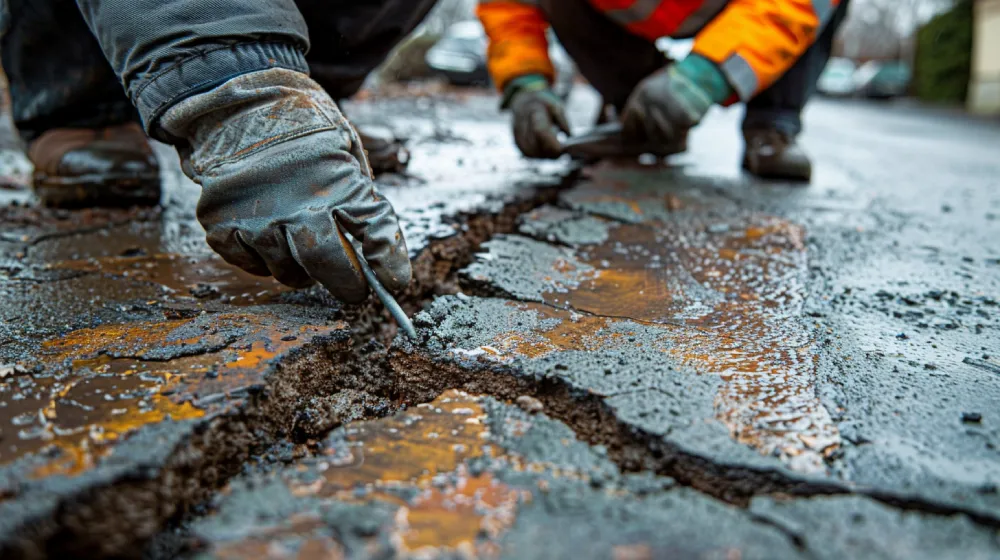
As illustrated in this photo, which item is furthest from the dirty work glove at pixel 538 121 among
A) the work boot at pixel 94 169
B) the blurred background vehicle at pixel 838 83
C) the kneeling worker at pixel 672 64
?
the blurred background vehicle at pixel 838 83

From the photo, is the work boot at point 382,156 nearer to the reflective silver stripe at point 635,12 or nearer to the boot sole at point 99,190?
the boot sole at point 99,190

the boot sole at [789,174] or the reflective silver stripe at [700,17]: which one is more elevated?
the reflective silver stripe at [700,17]

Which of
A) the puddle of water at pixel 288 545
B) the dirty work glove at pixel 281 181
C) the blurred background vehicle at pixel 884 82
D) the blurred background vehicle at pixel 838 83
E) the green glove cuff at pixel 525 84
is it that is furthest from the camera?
the blurred background vehicle at pixel 838 83

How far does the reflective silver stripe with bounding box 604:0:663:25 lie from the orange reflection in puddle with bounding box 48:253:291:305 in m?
1.77

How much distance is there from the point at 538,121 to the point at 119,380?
1.78 m

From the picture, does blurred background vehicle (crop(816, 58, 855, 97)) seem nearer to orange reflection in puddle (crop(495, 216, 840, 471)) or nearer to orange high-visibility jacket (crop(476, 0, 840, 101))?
orange high-visibility jacket (crop(476, 0, 840, 101))

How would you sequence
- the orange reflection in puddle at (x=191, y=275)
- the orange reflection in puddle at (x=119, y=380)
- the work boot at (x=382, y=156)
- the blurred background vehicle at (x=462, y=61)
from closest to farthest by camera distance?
the orange reflection in puddle at (x=119, y=380), the orange reflection in puddle at (x=191, y=275), the work boot at (x=382, y=156), the blurred background vehicle at (x=462, y=61)

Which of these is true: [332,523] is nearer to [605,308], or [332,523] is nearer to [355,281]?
[355,281]

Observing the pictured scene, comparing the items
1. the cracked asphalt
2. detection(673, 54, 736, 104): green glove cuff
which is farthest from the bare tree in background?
the cracked asphalt

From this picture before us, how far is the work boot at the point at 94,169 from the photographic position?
1.98 meters

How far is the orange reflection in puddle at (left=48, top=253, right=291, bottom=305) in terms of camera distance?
1354mm

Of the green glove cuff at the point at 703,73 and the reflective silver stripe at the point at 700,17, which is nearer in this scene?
the green glove cuff at the point at 703,73

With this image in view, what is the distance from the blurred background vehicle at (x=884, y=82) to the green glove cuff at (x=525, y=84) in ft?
63.1

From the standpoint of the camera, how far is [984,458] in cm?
86
